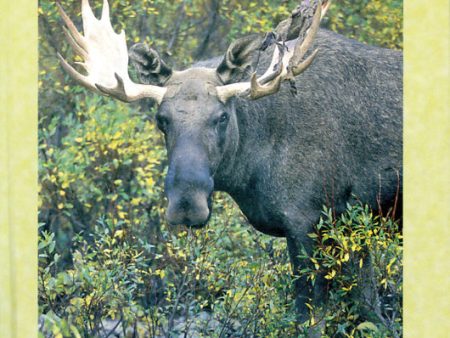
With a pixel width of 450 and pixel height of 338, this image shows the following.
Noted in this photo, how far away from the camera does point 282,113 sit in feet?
17.9

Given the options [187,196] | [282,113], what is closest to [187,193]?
[187,196]

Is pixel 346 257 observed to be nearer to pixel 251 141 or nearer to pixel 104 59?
pixel 251 141

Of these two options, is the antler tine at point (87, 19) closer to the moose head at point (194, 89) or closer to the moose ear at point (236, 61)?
the moose head at point (194, 89)

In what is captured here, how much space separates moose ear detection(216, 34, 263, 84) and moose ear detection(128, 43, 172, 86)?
0.88ft

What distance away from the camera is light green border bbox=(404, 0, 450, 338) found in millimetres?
4395

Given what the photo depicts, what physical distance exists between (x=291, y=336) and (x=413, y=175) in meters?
1.26

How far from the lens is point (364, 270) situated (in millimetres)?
5184

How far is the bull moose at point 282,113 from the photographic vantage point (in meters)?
5.08

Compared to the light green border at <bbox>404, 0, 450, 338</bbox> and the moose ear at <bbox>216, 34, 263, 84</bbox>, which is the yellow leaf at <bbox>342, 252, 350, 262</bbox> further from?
the moose ear at <bbox>216, 34, 263, 84</bbox>
